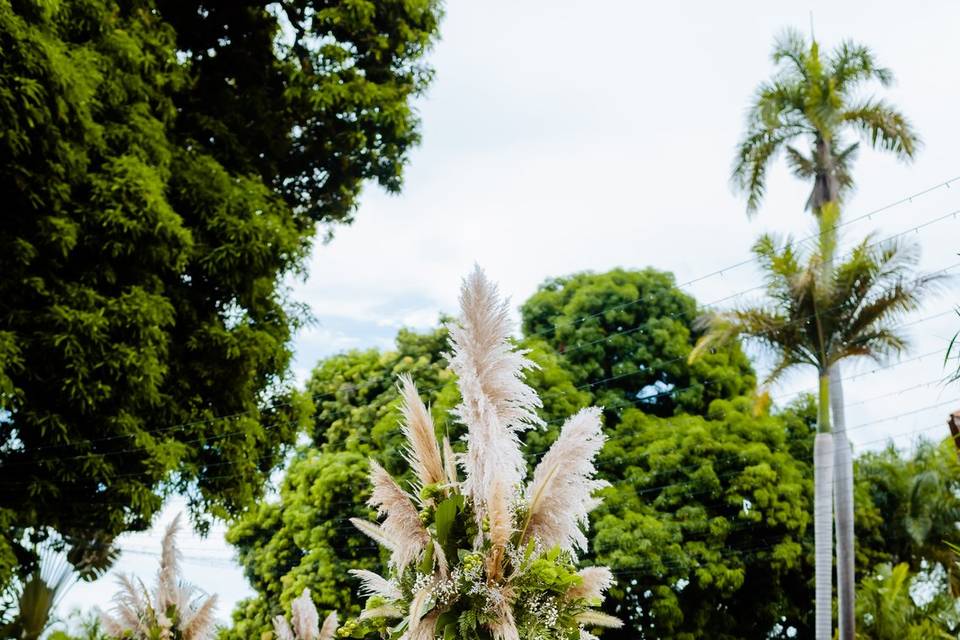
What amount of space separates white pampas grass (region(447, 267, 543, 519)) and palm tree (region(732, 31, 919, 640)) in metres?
13.7

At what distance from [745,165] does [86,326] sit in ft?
43.1

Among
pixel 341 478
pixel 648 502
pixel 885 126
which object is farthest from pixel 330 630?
pixel 885 126

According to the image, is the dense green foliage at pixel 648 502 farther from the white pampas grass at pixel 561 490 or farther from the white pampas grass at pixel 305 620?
the white pampas grass at pixel 561 490

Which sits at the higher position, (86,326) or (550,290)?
(550,290)

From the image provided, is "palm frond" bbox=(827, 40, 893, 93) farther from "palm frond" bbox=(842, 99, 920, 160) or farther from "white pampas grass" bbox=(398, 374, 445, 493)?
"white pampas grass" bbox=(398, 374, 445, 493)

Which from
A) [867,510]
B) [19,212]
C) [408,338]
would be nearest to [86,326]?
[19,212]

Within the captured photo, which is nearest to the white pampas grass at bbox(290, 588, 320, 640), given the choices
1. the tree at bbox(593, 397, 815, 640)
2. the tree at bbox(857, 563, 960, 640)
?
the tree at bbox(593, 397, 815, 640)

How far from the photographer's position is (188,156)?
11109 mm

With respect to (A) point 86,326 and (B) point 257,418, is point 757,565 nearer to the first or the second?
(B) point 257,418

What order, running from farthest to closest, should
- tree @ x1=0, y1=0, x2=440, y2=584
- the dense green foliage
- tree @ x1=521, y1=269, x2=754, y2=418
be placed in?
1. tree @ x1=521, y1=269, x2=754, y2=418
2. the dense green foliage
3. tree @ x1=0, y1=0, x2=440, y2=584

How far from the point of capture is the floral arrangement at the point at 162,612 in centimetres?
1019

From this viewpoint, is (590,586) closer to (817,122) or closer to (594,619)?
(594,619)

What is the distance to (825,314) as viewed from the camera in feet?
52.4

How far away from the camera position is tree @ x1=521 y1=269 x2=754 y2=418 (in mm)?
19531
